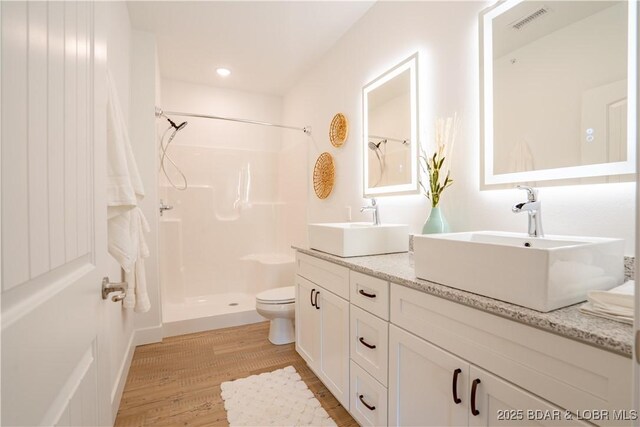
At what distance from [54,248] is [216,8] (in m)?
2.22

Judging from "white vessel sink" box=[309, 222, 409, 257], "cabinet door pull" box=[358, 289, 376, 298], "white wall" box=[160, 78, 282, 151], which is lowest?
"cabinet door pull" box=[358, 289, 376, 298]

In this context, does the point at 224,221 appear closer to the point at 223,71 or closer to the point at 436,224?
the point at 223,71

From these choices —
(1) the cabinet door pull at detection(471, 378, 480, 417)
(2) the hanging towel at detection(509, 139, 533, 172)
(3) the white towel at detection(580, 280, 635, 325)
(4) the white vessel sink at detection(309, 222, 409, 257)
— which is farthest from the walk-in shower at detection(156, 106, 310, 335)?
(3) the white towel at detection(580, 280, 635, 325)

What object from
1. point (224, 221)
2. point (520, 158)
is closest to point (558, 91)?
point (520, 158)

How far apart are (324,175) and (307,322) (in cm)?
132

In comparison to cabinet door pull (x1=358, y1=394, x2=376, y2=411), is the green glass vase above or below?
above

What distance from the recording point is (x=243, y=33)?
243cm

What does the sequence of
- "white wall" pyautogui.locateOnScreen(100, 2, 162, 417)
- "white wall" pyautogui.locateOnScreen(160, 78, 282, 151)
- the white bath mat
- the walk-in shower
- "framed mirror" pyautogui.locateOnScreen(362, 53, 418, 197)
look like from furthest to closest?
1. "white wall" pyautogui.locateOnScreen(160, 78, 282, 151)
2. the walk-in shower
3. "white wall" pyautogui.locateOnScreen(100, 2, 162, 417)
4. "framed mirror" pyautogui.locateOnScreen(362, 53, 418, 197)
5. the white bath mat

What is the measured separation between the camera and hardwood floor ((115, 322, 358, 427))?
1.63 m

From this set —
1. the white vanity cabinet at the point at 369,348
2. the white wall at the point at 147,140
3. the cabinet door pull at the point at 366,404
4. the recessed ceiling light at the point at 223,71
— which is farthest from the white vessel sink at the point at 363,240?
the recessed ceiling light at the point at 223,71

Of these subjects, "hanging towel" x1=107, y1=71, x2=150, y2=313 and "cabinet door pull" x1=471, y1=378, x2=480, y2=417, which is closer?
"cabinet door pull" x1=471, y1=378, x2=480, y2=417

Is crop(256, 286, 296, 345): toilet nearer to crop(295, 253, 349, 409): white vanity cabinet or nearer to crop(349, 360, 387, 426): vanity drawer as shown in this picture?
crop(295, 253, 349, 409): white vanity cabinet

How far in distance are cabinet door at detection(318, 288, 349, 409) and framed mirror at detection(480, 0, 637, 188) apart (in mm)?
974

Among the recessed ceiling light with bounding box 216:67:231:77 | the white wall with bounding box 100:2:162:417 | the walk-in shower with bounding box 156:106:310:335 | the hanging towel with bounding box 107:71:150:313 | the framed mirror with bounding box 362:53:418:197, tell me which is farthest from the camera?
the walk-in shower with bounding box 156:106:310:335
